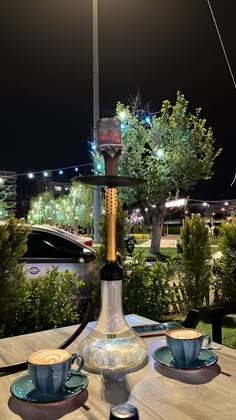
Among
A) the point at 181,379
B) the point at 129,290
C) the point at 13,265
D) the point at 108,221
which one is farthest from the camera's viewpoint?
the point at 129,290

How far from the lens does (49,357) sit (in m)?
1.27

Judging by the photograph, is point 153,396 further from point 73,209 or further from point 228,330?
point 73,209

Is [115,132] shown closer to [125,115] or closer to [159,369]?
[159,369]

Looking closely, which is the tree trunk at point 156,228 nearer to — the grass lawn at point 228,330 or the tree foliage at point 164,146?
the tree foliage at point 164,146

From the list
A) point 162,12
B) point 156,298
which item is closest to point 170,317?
Result: point 156,298

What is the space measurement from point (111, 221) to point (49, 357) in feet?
1.84

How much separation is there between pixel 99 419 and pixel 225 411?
0.38 m

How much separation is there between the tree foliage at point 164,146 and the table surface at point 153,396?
1522 centimetres

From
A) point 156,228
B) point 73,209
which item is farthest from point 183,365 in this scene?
point 73,209

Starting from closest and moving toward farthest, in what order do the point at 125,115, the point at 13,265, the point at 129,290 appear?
the point at 13,265
the point at 129,290
the point at 125,115

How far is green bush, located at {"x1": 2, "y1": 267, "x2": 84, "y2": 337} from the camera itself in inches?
151

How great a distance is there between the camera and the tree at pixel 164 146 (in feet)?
54.6

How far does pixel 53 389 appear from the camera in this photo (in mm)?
1186

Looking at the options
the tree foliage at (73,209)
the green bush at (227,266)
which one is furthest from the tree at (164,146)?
the tree foliage at (73,209)
